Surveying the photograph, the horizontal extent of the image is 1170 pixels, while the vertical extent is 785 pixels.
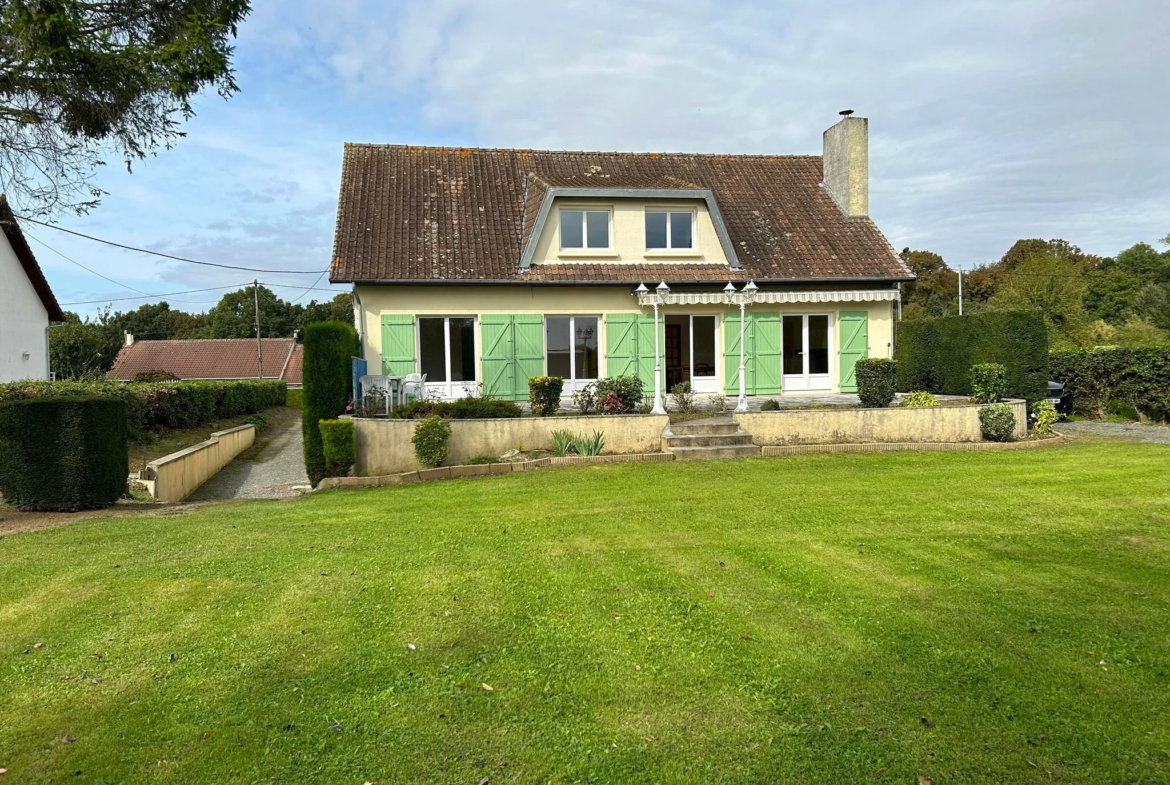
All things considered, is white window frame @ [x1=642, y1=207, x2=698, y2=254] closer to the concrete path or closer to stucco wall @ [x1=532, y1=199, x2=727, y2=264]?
stucco wall @ [x1=532, y1=199, x2=727, y2=264]

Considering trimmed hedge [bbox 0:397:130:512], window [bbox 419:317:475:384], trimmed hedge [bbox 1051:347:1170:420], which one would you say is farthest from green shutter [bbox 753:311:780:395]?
trimmed hedge [bbox 0:397:130:512]

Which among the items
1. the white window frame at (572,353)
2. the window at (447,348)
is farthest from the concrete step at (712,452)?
the window at (447,348)

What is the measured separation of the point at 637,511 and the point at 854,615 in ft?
11.1

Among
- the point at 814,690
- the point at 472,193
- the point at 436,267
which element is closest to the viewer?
the point at 814,690

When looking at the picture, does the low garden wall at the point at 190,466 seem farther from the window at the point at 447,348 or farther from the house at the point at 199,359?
the house at the point at 199,359

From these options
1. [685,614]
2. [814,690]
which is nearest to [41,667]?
[685,614]

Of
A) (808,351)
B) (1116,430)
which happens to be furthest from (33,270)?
(1116,430)

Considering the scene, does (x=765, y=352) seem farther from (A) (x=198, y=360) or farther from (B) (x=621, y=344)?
(A) (x=198, y=360)

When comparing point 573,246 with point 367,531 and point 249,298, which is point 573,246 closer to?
point 367,531

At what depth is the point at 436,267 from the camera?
53.3 feet

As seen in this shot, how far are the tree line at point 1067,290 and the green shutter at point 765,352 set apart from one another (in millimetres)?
8489

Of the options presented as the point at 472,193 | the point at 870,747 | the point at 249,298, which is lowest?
the point at 870,747

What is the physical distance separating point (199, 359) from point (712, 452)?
50260 mm

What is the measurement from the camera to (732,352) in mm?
17297
